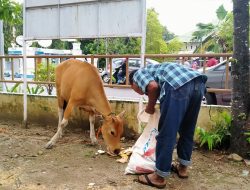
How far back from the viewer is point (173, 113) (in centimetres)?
372

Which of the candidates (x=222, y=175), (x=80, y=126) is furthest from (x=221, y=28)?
(x=222, y=175)

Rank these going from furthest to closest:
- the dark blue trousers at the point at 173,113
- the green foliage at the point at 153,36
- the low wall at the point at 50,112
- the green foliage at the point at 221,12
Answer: the green foliage at the point at 153,36
the green foliage at the point at 221,12
the low wall at the point at 50,112
the dark blue trousers at the point at 173,113

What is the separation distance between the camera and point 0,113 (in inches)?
307

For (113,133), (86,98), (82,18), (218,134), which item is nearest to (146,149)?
(113,133)

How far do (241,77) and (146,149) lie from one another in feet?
6.12

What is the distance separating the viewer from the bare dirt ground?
13.5ft

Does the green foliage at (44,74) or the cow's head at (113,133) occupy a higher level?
the green foliage at (44,74)

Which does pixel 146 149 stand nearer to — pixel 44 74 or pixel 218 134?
pixel 218 134

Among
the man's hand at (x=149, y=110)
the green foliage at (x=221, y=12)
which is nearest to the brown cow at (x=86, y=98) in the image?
the man's hand at (x=149, y=110)

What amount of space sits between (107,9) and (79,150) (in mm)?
2469

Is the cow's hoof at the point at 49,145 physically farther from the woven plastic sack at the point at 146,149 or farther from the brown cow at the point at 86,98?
the woven plastic sack at the point at 146,149

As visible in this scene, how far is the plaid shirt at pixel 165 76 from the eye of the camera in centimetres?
372

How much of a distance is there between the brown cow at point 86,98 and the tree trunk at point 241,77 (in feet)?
5.66

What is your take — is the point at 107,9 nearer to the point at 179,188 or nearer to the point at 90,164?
the point at 90,164
